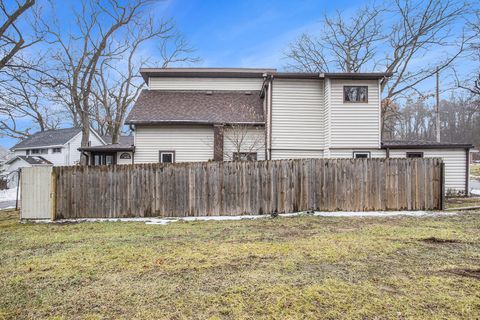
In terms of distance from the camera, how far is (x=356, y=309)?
9.14ft

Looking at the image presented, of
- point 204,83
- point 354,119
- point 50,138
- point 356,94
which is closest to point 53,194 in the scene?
point 204,83

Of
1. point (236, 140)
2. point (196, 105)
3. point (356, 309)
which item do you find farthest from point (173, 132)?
point (356, 309)

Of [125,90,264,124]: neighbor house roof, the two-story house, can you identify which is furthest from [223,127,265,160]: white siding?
[125,90,264,124]: neighbor house roof

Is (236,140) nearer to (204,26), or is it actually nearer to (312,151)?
(312,151)

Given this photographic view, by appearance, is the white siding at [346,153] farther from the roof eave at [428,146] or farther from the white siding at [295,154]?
the white siding at [295,154]

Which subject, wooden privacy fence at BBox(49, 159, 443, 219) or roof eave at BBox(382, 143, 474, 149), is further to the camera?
roof eave at BBox(382, 143, 474, 149)

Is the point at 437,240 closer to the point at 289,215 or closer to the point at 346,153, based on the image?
the point at 289,215

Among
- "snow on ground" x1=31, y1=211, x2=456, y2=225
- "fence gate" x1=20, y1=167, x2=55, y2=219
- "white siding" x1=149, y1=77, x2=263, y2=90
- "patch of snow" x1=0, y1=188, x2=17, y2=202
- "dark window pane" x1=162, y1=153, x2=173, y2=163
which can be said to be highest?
"white siding" x1=149, y1=77, x2=263, y2=90

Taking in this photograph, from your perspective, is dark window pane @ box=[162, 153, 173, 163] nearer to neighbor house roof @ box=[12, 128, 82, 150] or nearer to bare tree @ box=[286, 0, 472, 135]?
bare tree @ box=[286, 0, 472, 135]

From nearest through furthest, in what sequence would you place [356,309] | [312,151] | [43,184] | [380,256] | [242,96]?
[356,309]
[380,256]
[43,184]
[312,151]
[242,96]

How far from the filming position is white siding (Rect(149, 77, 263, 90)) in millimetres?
17562

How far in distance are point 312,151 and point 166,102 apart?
340 inches

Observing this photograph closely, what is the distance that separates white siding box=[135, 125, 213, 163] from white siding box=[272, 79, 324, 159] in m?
3.69

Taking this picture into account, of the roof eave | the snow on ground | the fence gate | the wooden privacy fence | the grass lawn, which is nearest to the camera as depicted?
the grass lawn
